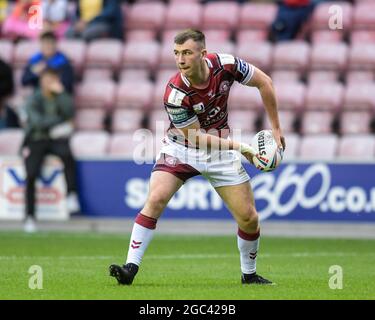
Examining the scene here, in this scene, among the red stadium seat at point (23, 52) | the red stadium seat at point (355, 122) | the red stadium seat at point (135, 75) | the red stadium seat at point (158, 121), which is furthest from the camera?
the red stadium seat at point (23, 52)

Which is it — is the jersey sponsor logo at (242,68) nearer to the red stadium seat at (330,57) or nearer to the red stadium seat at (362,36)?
the red stadium seat at (330,57)

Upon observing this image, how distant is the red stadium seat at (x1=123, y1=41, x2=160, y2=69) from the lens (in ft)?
60.0

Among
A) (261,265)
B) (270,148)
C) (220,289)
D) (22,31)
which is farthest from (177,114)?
(22,31)

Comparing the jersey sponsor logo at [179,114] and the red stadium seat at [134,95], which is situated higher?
the red stadium seat at [134,95]

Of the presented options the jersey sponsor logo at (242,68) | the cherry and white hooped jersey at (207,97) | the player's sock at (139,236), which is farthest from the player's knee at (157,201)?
the jersey sponsor logo at (242,68)

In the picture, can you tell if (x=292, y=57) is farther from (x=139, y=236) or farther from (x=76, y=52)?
(x=139, y=236)

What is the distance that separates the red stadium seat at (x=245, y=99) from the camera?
1717 centimetres

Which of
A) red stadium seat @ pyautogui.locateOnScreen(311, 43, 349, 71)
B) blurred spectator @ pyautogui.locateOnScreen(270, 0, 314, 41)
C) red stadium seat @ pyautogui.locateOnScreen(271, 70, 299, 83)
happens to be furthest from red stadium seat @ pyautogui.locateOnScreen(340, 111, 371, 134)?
blurred spectator @ pyautogui.locateOnScreen(270, 0, 314, 41)

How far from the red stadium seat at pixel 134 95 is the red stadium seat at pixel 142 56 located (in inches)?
20.5

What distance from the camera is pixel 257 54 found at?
17.6 m

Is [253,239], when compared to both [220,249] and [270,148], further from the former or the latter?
[220,249]

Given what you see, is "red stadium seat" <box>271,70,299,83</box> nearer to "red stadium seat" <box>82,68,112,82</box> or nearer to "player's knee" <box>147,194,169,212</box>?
"red stadium seat" <box>82,68,112,82</box>

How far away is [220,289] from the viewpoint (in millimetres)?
9148

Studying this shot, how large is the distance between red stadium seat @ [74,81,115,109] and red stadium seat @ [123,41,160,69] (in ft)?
1.82
